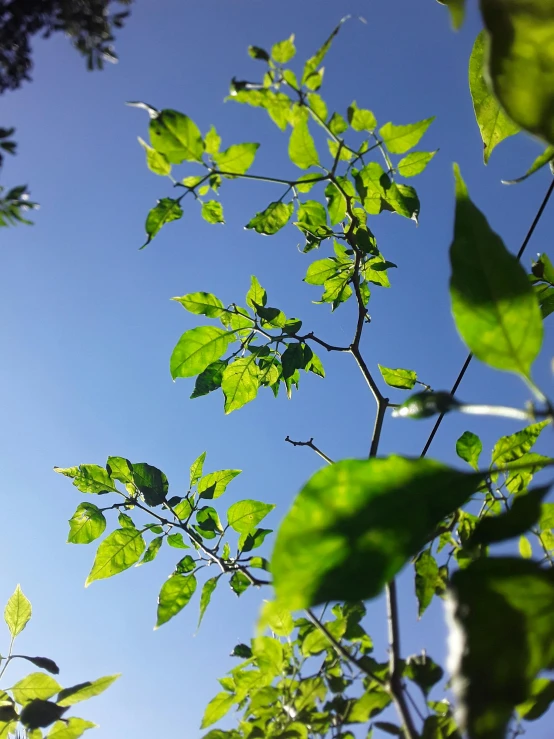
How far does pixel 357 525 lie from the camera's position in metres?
0.32

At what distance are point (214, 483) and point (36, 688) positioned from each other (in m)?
0.50

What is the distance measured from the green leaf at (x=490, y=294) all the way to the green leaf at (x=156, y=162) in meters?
0.56

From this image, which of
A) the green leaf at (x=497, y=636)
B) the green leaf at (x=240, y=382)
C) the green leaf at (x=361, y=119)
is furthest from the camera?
the green leaf at (x=240, y=382)

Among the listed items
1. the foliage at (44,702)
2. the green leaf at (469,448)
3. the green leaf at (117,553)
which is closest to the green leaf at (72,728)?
the foliage at (44,702)

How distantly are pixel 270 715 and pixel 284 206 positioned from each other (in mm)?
907

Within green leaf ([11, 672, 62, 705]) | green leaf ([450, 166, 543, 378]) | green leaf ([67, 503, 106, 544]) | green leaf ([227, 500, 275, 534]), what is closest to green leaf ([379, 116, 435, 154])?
green leaf ([450, 166, 543, 378])

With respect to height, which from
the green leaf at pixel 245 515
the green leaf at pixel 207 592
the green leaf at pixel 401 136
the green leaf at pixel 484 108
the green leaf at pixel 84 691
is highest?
the green leaf at pixel 401 136

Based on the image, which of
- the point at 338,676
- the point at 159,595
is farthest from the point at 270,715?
the point at 159,595

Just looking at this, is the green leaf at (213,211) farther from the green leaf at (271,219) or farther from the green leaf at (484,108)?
the green leaf at (484,108)

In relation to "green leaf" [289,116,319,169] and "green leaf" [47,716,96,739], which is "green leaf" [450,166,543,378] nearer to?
"green leaf" [289,116,319,169]

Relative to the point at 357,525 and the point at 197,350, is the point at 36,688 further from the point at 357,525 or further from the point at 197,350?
the point at 357,525

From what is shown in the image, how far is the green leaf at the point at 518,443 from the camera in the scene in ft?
2.67

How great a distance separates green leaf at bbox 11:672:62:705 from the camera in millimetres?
981

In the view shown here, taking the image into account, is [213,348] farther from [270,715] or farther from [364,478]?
[364,478]
